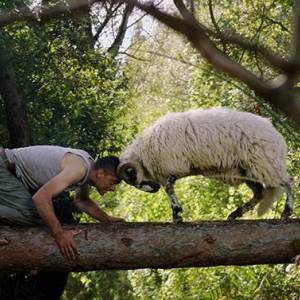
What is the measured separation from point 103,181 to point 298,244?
145 centimetres

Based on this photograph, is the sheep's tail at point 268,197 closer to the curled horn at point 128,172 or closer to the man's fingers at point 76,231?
the curled horn at point 128,172

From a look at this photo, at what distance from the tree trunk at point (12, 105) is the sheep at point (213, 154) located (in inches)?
105

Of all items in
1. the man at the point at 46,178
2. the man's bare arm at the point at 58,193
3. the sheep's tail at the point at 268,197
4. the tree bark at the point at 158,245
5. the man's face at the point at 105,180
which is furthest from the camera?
the sheep's tail at the point at 268,197

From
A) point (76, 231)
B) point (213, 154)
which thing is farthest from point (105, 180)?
point (213, 154)

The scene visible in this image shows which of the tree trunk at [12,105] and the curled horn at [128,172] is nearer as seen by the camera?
the curled horn at [128,172]

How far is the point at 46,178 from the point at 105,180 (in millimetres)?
422

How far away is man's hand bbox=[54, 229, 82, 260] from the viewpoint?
4.50 m

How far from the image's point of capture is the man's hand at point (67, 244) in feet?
14.8

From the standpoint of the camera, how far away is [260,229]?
4750mm

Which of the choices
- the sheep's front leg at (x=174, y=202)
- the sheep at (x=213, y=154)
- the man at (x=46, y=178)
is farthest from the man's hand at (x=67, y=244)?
the sheep at (x=213, y=154)

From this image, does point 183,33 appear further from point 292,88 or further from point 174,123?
point 174,123

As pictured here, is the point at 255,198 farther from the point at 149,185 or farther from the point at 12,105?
the point at 12,105

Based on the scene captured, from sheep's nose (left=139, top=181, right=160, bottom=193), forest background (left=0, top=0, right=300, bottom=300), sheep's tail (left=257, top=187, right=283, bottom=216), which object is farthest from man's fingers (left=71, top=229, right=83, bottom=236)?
forest background (left=0, top=0, right=300, bottom=300)

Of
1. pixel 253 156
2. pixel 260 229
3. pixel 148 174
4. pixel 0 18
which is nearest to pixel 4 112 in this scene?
pixel 148 174
